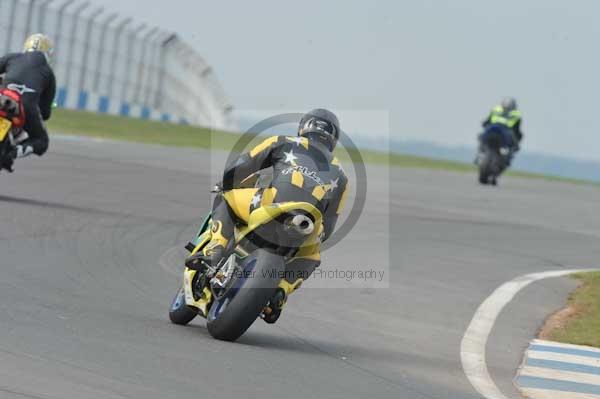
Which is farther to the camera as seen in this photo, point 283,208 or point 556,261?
point 556,261

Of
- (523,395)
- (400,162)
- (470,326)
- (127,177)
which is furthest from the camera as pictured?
(400,162)

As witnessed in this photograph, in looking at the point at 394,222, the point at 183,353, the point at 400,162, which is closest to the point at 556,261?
the point at 394,222

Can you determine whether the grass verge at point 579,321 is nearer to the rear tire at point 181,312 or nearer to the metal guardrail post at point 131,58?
the rear tire at point 181,312

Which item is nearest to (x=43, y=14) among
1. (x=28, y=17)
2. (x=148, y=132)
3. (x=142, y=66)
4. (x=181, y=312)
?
(x=28, y=17)

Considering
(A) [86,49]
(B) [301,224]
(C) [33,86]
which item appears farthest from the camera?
(A) [86,49]

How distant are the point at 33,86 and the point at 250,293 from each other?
6.94 meters

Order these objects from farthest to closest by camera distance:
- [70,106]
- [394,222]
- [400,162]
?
1. [70,106]
2. [400,162]
3. [394,222]

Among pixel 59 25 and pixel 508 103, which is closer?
pixel 508 103

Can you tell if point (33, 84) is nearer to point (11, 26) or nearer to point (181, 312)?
point (181, 312)

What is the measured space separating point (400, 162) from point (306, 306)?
26893 mm

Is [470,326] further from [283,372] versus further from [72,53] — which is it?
[72,53]

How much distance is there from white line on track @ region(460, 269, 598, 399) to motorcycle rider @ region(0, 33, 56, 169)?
5101 mm

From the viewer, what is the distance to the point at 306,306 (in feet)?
35.6

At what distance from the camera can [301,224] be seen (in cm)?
815
